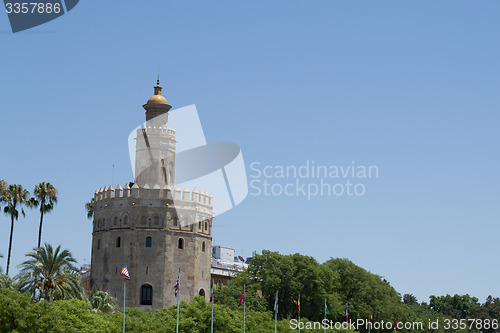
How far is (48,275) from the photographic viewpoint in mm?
63938

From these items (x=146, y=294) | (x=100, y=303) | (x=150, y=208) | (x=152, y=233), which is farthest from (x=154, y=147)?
(x=100, y=303)

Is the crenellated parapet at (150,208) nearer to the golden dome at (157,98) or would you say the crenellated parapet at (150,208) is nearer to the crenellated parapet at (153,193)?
the crenellated parapet at (153,193)

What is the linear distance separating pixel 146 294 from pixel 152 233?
6.92m

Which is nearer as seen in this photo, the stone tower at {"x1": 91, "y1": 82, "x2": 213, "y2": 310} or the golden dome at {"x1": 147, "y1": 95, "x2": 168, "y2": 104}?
the stone tower at {"x1": 91, "y1": 82, "x2": 213, "y2": 310}

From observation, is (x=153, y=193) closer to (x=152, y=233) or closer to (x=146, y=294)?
(x=152, y=233)

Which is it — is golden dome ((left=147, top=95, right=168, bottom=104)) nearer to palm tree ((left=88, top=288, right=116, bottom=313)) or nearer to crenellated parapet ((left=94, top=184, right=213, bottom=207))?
crenellated parapet ((left=94, top=184, right=213, bottom=207))

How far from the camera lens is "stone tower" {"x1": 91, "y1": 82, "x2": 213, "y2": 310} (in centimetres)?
9069

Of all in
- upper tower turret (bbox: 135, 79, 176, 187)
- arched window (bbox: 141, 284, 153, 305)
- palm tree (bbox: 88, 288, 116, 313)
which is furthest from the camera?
upper tower turret (bbox: 135, 79, 176, 187)

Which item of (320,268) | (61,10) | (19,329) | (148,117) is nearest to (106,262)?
(148,117)

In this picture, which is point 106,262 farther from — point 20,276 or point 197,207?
point 20,276

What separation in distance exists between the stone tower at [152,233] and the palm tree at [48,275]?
83.4 ft

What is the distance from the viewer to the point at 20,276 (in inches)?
2483

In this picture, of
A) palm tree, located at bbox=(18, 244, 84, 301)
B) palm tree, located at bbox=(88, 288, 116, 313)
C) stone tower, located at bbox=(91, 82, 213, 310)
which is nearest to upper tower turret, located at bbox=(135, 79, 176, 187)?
stone tower, located at bbox=(91, 82, 213, 310)

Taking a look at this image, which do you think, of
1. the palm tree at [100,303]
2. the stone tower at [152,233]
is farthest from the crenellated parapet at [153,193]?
the palm tree at [100,303]
